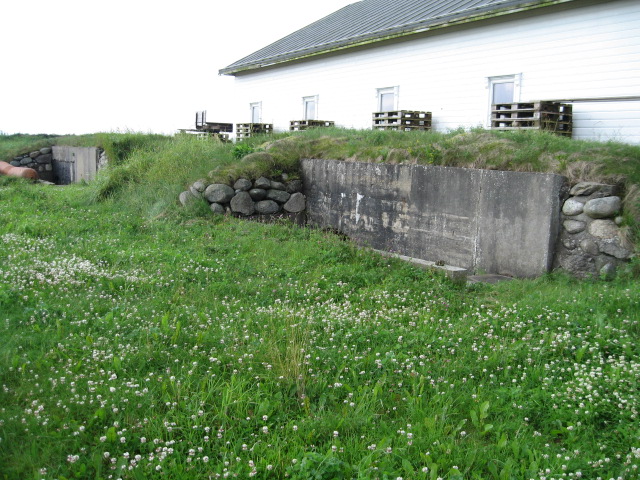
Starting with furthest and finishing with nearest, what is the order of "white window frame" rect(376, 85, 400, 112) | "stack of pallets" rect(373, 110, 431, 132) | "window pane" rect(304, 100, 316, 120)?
"window pane" rect(304, 100, 316, 120) → "white window frame" rect(376, 85, 400, 112) → "stack of pallets" rect(373, 110, 431, 132)

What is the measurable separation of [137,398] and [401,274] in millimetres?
4666

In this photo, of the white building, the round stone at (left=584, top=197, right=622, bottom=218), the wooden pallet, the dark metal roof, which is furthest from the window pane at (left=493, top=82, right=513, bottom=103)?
the wooden pallet

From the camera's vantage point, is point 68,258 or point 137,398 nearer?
point 137,398

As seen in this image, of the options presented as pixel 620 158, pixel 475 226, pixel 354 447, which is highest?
pixel 620 158

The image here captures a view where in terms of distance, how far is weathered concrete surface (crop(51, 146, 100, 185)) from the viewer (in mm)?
20877

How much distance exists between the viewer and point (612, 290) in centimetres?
692

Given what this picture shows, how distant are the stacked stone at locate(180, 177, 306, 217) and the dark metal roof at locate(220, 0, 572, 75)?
239 inches

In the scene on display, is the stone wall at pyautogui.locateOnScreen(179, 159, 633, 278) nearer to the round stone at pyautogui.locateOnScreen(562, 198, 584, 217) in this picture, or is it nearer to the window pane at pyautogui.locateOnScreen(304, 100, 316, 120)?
the round stone at pyautogui.locateOnScreen(562, 198, 584, 217)

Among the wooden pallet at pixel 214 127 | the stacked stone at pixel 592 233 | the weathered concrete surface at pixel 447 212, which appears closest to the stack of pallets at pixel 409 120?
the weathered concrete surface at pixel 447 212

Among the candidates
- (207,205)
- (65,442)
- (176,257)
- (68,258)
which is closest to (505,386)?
(65,442)

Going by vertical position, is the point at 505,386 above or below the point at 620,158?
below

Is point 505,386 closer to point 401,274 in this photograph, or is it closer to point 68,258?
point 401,274

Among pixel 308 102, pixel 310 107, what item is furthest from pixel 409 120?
pixel 308 102

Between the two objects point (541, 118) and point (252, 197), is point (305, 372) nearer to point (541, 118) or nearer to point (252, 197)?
point (252, 197)
